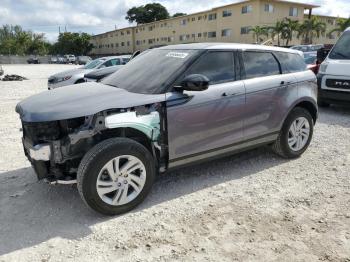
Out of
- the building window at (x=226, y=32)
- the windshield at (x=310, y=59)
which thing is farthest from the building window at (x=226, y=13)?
the windshield at (x=310, y=59)

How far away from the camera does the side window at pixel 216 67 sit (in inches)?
159

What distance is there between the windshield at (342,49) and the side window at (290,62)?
148 inches

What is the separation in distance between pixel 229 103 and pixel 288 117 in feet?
4.13

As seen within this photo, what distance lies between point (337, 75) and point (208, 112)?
545cm

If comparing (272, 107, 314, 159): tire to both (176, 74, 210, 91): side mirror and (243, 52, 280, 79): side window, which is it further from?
(176, 74, 210, 91): side mirror

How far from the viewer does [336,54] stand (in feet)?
27.7

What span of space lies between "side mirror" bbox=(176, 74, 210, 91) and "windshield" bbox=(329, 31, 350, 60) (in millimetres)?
5991

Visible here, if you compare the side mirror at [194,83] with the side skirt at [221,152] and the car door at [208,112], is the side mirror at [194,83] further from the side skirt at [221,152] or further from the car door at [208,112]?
the side skirt at [221,152]

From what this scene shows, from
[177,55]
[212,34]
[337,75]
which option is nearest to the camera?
[177,55]

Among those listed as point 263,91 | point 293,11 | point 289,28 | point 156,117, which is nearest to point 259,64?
point 263,91

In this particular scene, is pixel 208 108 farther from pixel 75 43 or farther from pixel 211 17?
pixel 75 43

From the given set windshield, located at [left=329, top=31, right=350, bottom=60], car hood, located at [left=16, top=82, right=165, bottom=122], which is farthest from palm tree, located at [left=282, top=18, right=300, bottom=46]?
car hood, located at [left=16, top=82, right=165, bottom=122]

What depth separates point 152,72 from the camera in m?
4.12

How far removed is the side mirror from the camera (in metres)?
3.63
